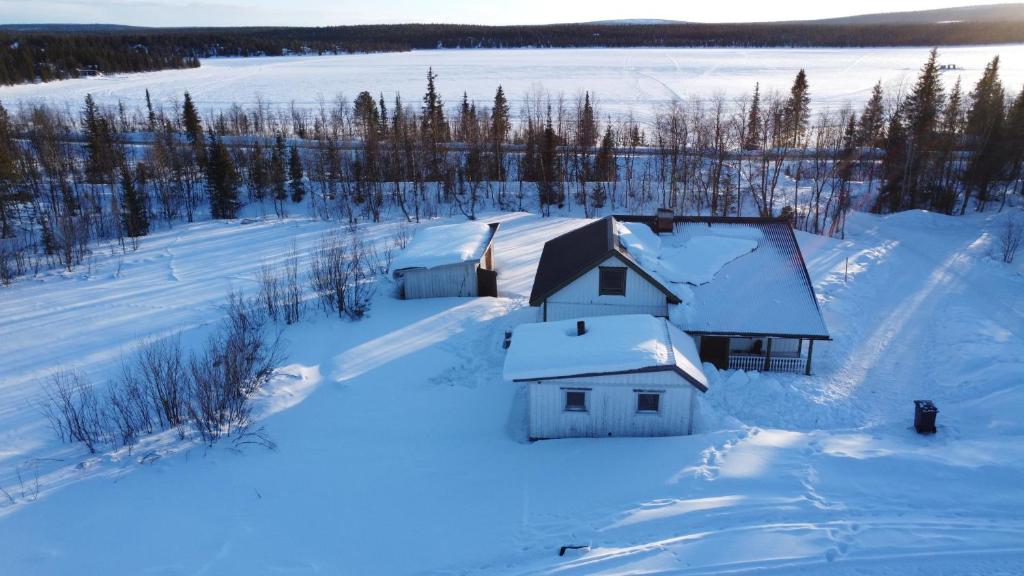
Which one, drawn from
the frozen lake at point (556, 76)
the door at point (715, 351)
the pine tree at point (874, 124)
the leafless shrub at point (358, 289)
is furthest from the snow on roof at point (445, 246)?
the frozen lake at point (556, 76)

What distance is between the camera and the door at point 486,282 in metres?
26.0

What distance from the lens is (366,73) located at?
111 m

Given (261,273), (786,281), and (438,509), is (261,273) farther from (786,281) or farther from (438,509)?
(786,281)

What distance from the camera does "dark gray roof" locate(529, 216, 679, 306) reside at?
19.9m

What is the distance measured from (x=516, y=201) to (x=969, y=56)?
382ft

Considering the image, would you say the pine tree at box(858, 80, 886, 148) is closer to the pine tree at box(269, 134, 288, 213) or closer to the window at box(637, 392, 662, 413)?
the window at box(637, 392, 662, 413)

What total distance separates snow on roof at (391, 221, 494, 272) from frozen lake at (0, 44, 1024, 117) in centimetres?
4714

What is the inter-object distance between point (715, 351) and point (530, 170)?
3522 centimetres

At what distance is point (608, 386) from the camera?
1554 centimetres

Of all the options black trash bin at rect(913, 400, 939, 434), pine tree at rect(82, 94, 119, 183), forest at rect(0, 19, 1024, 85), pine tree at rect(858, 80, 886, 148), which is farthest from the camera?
forest at rect(0, 19, 1024, 85)

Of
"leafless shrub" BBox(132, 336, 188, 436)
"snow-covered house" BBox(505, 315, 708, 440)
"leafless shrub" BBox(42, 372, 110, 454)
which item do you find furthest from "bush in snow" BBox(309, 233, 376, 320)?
"snow-covered house" BBox(505, 315, 708, 440)

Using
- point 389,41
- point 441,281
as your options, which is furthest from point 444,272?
point 389,41

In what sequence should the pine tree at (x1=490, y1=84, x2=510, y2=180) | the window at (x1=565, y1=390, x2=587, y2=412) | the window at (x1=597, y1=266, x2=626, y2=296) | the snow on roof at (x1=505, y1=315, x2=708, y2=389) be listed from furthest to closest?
the pine tree at (x1=490, y1=84, x2=510, y2=180) < the window at (x1=597, y1=266, x2=626, y2=296) < the window at (x1=565, y1=390, x2=587, y2=412) < the snow on roof at (x1=505, y1=315, x2=708, y2=389)

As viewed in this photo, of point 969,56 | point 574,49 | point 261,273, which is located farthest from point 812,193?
point 574,49
